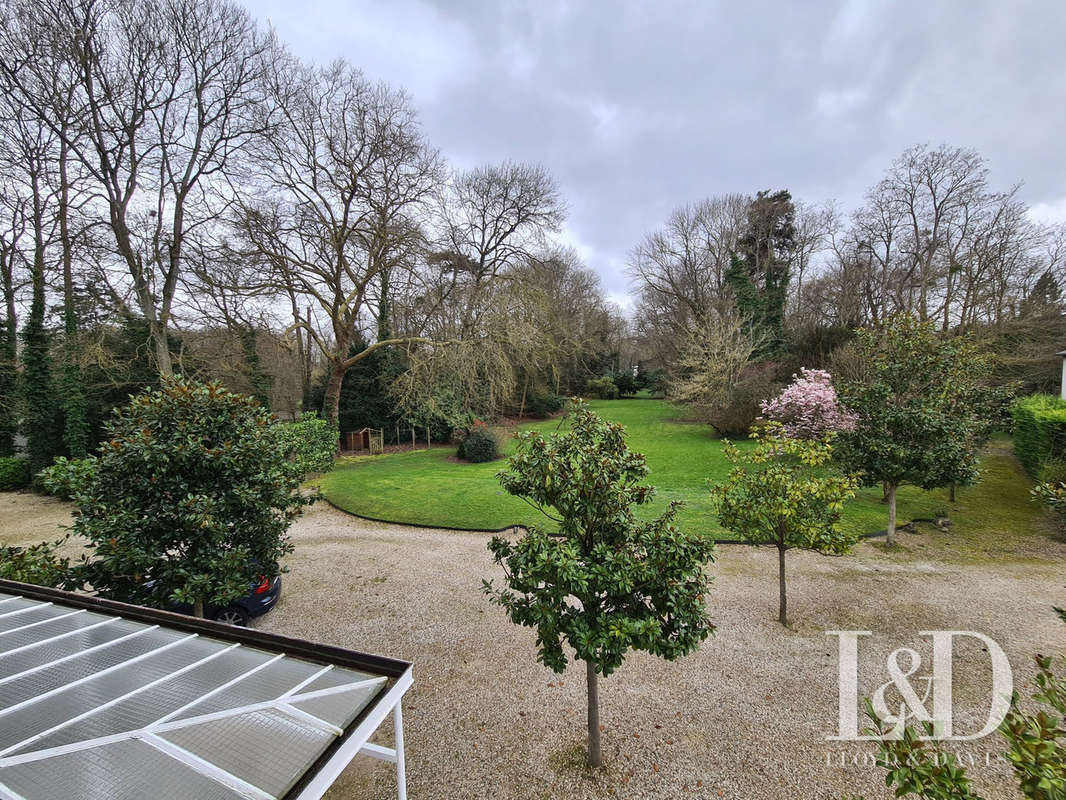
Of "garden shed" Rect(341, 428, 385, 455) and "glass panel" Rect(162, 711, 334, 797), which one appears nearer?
"glass panel" Rect(162, 711, 334, 797)

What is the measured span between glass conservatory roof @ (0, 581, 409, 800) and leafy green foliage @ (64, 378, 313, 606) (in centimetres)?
90

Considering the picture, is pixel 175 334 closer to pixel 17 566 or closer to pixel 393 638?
pixel 17 566

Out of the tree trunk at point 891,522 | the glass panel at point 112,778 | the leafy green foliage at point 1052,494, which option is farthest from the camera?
the tree trunk at point 891,522

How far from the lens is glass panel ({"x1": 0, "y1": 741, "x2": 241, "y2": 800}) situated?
171 centimetres

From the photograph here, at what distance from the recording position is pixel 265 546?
15.3 feet

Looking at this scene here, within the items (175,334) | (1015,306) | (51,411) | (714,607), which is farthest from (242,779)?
(1015,306)

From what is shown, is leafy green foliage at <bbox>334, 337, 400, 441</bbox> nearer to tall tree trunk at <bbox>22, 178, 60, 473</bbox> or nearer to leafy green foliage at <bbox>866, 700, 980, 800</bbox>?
tall tree trunk at <bbox>22, 178, 60, 473</bbox>

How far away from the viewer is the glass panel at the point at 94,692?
203 cm

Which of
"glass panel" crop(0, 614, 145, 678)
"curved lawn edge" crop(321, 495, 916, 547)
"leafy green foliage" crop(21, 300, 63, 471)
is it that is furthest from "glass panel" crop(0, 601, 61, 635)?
"leafy green foliage" crop(21, 300, 63, 471)

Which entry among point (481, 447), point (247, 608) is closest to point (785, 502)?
point (247, 608)

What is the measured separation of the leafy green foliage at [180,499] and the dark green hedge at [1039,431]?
15568 millimetres

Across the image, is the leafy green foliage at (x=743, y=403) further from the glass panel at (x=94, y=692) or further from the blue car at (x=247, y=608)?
the glass panel at (x=94, y=692)

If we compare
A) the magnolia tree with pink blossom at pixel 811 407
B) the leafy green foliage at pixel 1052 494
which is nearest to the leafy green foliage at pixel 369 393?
the magnolia tree with pink blossom at pixel 811 407

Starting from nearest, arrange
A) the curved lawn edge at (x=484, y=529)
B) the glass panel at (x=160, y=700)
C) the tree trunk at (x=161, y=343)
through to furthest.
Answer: the glass panel at (x=160, y=700)
the curved lawn edge at (x=484, y=529)
the tree trunk at (x=161, y=343)
